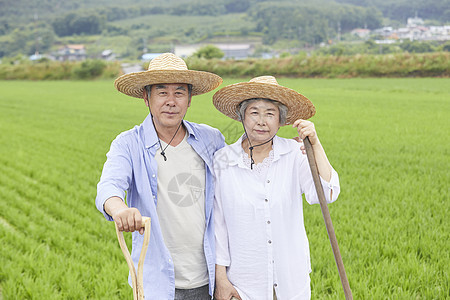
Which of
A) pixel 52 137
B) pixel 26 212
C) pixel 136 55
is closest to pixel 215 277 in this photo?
pixel 26 212

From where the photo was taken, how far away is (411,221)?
4.59 metres

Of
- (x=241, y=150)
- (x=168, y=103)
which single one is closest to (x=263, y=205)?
(x=241, y=150)

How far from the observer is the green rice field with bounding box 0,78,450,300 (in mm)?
3426

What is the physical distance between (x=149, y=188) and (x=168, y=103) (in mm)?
382

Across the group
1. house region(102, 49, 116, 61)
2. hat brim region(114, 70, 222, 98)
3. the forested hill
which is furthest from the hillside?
hat brim region(114, 70, 222, 98)

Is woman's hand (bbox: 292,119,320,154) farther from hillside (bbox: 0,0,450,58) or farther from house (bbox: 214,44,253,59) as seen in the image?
hillside (bbox: 0,0,450,58)

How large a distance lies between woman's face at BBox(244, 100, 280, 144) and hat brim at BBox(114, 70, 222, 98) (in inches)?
10.5

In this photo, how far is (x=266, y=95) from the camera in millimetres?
2006

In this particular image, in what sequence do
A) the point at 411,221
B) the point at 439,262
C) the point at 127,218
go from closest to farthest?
the point at 127,218 < the point at 439,262 < the point at 411,221

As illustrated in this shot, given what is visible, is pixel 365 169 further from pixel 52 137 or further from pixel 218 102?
pixel 52 137

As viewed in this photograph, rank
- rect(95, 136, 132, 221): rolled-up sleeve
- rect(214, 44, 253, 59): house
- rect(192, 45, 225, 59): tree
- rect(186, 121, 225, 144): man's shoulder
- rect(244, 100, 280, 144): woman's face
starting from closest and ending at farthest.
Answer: rect(95, 136, 132, 221): rolled-up sleeve
rect(244, 100, 280, 144): woman's face
rect(186, 121, 225, 144): man's shoulder
rect(192, 45, 225, 59): tree
rect(214, 44, 253, 59): house

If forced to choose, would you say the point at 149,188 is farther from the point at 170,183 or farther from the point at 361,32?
the point at 361,32

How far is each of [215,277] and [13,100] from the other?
2262 cm

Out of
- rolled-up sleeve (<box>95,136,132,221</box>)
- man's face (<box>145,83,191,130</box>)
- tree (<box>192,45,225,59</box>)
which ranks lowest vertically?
tree (<box>192,45,225,59</box>)
